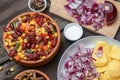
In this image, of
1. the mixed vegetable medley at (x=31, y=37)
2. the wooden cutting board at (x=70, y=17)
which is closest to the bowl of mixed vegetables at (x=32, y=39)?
the mixed vegetable medley at (x=31, y=37)

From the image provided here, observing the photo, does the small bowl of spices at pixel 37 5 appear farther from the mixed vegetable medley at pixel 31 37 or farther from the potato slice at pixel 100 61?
the potato slice at pixel 100 61

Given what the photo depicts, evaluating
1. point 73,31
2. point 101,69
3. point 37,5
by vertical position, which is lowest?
point 101,69

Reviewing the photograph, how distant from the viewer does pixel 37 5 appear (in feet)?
5.55

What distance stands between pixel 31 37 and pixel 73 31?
0.65ft

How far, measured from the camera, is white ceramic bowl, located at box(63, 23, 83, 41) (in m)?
1.63

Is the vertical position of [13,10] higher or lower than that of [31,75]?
higher

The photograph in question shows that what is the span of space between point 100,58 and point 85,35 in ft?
0.53

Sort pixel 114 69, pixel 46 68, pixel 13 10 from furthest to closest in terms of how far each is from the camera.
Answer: pixel 13 10, pixel 46 68, pixel 114 69

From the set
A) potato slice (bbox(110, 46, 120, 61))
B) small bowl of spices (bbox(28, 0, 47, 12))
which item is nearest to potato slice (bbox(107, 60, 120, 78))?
potato slice (bbox(110, 46, 120, 61))

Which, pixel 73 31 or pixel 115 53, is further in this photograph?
pixel 73 31

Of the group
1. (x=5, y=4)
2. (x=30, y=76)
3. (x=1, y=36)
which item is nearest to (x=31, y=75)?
(x=30, y=76)

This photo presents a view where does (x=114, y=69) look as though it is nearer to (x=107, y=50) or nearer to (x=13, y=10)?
(x=107, y=50)

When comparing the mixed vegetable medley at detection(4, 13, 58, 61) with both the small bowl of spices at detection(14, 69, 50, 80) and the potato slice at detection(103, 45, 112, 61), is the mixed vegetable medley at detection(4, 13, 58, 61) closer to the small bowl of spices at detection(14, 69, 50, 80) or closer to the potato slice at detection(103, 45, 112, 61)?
the small bowl of spices at detection(14, 69, 50, 80)

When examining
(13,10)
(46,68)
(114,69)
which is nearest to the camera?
(114,69)
